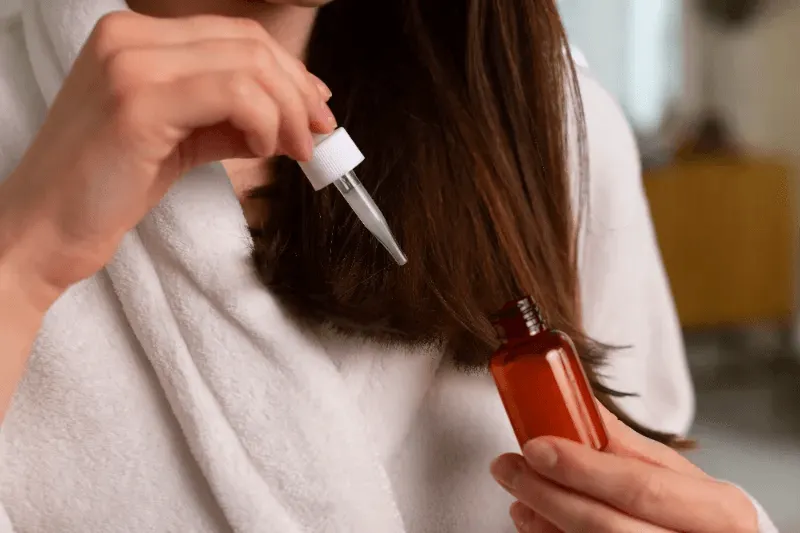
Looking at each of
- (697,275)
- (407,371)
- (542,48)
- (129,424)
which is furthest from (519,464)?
(697,275)

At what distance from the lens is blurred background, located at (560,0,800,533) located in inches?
97.7

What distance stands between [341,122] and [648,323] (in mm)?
388

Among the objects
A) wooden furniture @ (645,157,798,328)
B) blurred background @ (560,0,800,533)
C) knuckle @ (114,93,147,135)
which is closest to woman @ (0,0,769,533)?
knuckle @ (114,93,147,135)

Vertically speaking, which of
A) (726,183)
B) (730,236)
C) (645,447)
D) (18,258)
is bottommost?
(730,236)

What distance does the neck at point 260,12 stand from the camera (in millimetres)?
583

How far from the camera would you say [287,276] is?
1.85 feet

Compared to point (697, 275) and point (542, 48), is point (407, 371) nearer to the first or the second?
point (542, 48)

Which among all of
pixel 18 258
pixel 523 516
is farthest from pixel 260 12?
pixel 523 516

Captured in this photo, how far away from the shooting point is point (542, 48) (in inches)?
26.8

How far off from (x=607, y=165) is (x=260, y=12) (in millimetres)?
362

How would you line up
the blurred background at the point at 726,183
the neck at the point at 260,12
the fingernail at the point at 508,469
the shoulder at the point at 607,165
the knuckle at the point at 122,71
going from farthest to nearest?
the blurred background at the point at 726,183, the shoulder at the point at 607,165, the neck at the point at 260,12, the fingernail at the point at 508,469, the knuckle at the point at 122,71

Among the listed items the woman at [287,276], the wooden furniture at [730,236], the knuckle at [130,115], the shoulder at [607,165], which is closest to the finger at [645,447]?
the woman at [287,276]

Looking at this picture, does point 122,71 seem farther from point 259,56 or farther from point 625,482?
point 625,482

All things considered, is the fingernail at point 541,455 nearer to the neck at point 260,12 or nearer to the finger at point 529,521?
the finger at point 529,521
